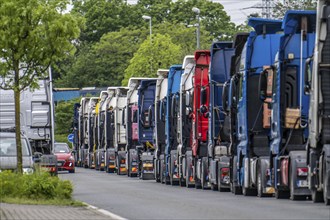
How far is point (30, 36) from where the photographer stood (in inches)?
1210

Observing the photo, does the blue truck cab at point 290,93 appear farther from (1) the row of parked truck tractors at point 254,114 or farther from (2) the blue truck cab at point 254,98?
(2) the blue truck cab at point 254,98

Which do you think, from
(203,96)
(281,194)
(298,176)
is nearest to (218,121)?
(203,96)

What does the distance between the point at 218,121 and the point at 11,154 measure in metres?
5.57

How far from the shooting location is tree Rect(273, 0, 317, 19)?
76.9 meters

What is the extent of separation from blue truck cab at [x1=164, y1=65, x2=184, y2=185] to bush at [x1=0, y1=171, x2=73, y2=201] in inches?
567

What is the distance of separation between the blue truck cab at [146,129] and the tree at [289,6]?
25.0 metres

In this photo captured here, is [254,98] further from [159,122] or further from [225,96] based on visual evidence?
[159,122]

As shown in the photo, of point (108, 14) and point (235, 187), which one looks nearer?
point (235, 187)

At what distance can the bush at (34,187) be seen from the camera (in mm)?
27844

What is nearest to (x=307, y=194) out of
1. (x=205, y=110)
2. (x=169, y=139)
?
(x=205, y=110)

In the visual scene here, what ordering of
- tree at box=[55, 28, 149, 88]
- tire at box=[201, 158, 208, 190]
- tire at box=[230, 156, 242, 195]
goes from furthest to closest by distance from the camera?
tree at box=[55, 28, 149, 88] → tire at box=[201, 158, 208, 190] → tire at box=[230, 156, 242, 195]

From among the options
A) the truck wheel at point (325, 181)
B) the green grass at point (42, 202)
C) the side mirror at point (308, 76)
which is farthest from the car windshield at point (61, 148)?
the truck wheel at point (325, 181)

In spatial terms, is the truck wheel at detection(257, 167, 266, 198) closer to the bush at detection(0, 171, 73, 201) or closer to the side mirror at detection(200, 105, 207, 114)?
the bush at detection(0, 171, 73, 201)

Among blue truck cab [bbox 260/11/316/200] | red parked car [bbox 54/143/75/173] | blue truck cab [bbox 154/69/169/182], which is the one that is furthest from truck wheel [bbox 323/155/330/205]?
red parked car [bbox 54/143/75/173]
